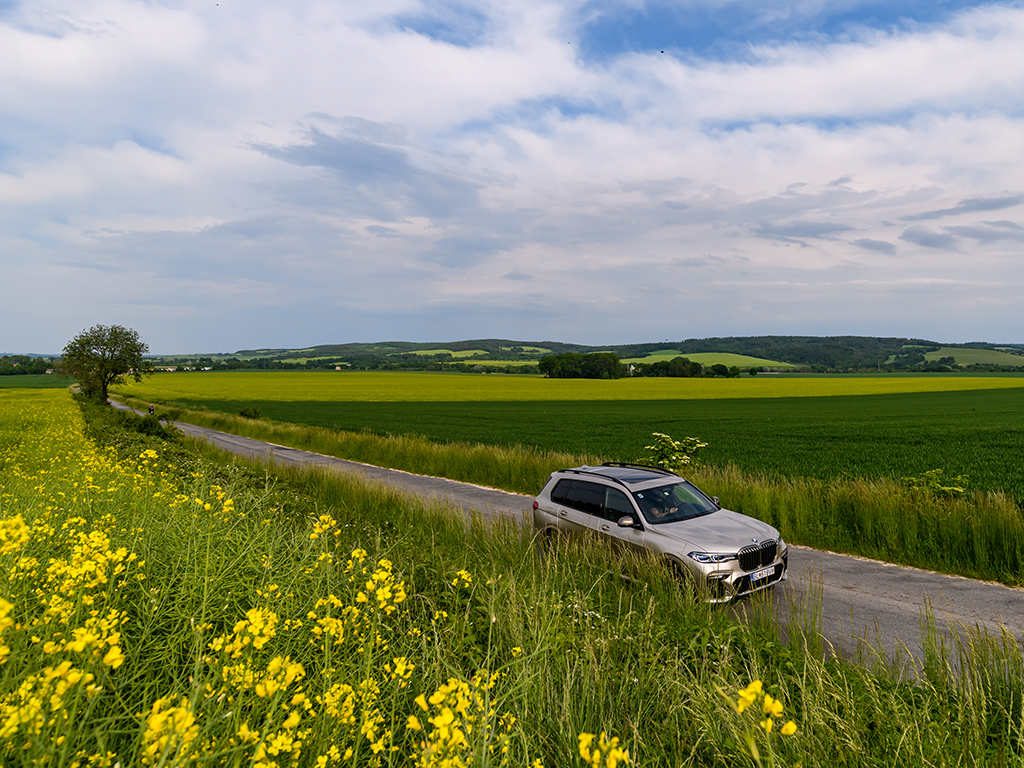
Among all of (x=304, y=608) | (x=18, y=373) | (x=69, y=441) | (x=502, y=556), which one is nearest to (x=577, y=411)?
(x=69, y=441)

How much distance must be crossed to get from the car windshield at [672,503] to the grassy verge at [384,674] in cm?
240

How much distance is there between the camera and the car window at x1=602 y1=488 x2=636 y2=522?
8866 mm

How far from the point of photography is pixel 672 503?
912 cm

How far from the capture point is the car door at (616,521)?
848 centimetres

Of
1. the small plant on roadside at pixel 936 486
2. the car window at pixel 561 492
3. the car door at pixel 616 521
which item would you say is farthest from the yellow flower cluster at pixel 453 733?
the small plant on roadside at pixel 936 486

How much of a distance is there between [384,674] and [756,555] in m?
6.07

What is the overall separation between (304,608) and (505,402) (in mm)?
62289

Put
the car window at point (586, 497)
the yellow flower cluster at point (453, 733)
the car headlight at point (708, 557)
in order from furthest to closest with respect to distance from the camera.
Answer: the car window at point (586, 497)
the car headlight at point (708, 557)
the yellow flower cluster at point (453, 733)

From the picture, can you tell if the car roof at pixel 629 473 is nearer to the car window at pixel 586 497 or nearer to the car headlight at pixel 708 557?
the car window at pixel 586 497

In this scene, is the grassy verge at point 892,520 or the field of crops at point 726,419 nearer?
the grassy verge at point 892,520

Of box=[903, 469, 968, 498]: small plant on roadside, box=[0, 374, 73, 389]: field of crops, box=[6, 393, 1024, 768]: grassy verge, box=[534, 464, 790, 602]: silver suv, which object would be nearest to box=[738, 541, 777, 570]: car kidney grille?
box=[534, 464, 790, 602]: silver suv

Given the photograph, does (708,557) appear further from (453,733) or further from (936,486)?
(936,486)

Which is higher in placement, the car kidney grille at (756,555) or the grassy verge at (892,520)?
the car kidney grille at (756,555)

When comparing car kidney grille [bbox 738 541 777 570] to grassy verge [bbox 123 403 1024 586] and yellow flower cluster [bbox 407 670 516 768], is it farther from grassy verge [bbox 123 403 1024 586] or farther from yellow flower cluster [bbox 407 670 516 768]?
yellow flower cluster [bbox 407 670 516 768]
